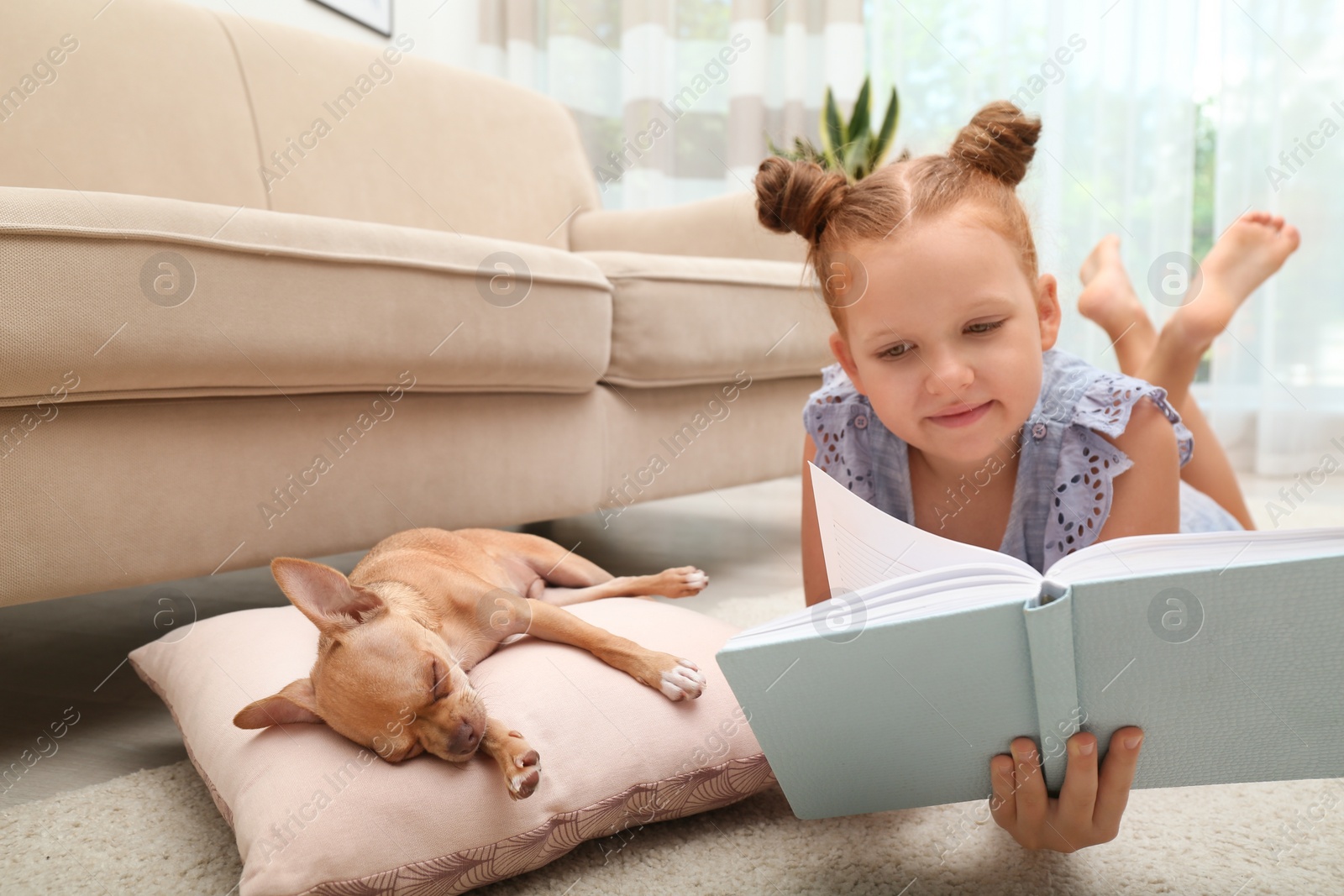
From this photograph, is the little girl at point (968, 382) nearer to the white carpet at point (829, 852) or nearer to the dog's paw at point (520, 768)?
the white carpet at point (829, 852)

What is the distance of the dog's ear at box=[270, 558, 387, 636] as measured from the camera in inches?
32.5

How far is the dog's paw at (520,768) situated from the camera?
30.8 inches

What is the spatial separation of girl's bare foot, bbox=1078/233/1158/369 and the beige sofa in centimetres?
55

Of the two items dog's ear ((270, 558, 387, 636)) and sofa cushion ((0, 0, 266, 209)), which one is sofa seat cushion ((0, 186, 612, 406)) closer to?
dog's ear ((270, 558, 387, 636))

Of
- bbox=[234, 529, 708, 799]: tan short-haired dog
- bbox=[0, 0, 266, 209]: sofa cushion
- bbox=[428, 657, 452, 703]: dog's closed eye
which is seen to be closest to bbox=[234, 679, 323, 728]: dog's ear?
bbox=[234, 529, 708, 799]: tan short-haired dog

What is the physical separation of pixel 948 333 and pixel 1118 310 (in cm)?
97

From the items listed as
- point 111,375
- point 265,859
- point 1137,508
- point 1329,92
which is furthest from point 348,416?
Result: point 1329,92

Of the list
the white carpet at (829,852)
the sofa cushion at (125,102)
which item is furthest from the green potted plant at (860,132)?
the white carpet at (829,852)

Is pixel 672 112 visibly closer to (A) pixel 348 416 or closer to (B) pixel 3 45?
(B) pixel 3 45

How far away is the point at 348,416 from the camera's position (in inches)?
54.8

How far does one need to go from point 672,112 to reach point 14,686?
3.25m

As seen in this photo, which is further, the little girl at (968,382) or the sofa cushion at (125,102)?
the sofa cushion at (125,102)

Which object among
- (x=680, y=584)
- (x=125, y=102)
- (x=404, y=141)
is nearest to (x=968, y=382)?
(x=680, y=584)

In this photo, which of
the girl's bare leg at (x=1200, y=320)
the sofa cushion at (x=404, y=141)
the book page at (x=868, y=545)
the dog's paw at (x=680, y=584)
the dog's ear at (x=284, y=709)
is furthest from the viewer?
the sofa cushion at (x=404, y=141)
